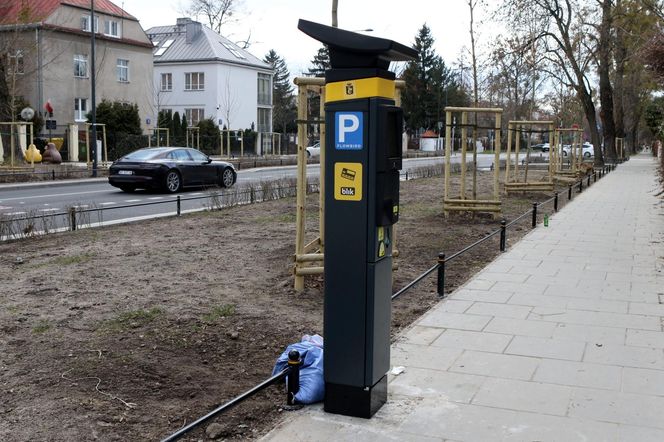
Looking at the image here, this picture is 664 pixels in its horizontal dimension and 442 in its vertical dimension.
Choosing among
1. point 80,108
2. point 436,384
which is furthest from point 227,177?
point 80,108

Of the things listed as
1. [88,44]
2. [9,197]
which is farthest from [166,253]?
[88,44]

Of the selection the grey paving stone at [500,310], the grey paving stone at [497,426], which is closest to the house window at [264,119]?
the grey paving stone at [500,310]

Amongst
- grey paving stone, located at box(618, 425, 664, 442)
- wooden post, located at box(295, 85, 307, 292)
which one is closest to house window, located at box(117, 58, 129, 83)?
wooden post, located at box(295, 85, 307, 292)

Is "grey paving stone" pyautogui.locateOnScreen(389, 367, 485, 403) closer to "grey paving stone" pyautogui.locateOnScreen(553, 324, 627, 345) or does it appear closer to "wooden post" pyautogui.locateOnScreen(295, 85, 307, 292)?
"grey paving stone" pyautogui.locateOnScreen(553, 324, 627, 345)

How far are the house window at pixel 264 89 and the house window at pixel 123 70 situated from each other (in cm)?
1885

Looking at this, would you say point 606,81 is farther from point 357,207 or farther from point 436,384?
point 357,207

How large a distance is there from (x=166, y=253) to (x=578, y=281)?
18.7 ft

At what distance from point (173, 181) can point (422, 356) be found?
54.8 feet

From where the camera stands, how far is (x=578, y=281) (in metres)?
8.94

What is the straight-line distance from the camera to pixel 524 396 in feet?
15.8

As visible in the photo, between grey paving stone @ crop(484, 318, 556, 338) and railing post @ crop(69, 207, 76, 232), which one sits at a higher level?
railing post @ crop(69, 207, 76, 232)

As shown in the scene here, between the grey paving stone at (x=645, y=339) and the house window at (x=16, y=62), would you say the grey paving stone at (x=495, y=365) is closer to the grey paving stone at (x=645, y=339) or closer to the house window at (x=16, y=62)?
the grey paving stone at (x=645, y=339)

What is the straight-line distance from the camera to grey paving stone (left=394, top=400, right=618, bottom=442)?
4117 mm

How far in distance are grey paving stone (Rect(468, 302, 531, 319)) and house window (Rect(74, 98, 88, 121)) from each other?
4648cm
